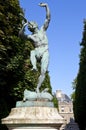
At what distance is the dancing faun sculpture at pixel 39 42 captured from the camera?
40.9 feet

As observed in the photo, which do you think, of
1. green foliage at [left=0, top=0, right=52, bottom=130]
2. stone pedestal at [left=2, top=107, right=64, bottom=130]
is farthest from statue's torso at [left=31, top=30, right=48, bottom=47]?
green foliage at [left=0, top=0, right=52, bottom=130]

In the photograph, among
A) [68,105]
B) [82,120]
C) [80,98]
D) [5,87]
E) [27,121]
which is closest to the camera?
[27,121]

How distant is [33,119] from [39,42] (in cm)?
267

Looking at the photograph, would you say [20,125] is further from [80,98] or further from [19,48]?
[80,98]

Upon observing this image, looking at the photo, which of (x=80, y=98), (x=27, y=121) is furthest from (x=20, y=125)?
(x=80, y=98)

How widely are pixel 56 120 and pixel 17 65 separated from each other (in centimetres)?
1468

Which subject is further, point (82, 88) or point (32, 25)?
point (82, 88)

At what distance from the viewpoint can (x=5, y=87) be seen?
27.2m

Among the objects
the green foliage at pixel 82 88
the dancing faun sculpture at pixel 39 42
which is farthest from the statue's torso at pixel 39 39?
the green foliage at pixel 82 88

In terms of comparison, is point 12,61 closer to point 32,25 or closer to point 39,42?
point 32,25

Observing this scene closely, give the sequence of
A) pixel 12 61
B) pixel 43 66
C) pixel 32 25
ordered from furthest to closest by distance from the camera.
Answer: pixel 12 61
pixel 32 25
pixel 43 66

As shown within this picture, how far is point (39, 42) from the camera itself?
41.4 feet

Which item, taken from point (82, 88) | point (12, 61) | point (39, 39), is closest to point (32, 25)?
point (39, 39)

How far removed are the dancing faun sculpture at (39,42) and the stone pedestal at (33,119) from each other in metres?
1.00
